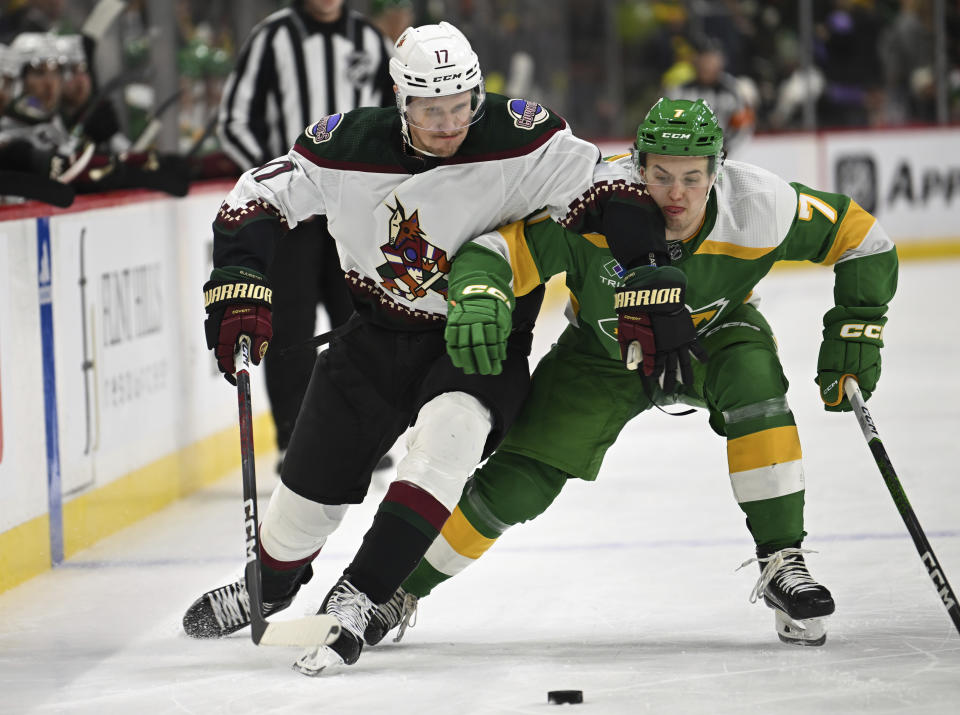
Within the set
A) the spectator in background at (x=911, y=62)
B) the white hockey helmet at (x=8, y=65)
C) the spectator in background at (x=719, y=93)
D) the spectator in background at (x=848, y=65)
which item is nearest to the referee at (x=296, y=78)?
the white hockey helmet at (x=8, y=65)

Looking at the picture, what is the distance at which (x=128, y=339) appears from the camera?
14.0 feet

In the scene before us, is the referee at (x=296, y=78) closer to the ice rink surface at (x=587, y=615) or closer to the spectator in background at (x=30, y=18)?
the ice rink surface at (x=587, y=615)

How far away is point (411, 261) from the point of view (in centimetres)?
284

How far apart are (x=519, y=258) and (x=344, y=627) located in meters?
0.75

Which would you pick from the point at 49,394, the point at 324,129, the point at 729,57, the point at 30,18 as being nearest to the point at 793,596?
the point at 324,129

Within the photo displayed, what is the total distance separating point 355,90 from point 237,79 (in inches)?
14.4

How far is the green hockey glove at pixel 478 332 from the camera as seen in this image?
8.57 ft

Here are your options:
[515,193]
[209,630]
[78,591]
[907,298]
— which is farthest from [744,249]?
[907,298]

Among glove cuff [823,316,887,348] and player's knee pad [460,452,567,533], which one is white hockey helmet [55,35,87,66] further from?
glove cuff [823,316,887,348]

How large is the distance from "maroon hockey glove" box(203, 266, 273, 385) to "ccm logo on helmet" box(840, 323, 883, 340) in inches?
42.9

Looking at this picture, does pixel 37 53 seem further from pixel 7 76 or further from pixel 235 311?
pixel 235 311

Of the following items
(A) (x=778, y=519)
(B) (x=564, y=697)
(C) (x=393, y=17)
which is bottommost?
→ (B) (x=564, y=697)

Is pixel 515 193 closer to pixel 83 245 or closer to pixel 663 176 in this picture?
pixel 663 176

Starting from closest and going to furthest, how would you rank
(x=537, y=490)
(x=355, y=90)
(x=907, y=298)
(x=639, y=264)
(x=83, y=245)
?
(x=639, y=264) → (x=537, y=490) → (x=83, y=245) → (x=355, y=90) → (x=907, y=298)
